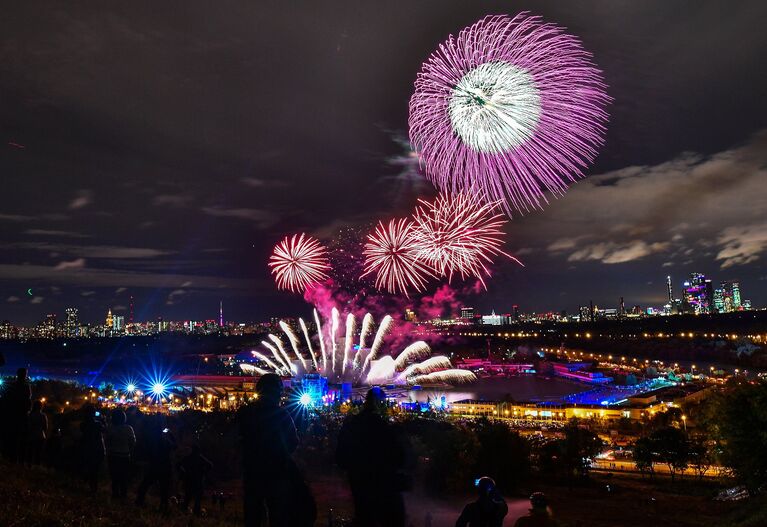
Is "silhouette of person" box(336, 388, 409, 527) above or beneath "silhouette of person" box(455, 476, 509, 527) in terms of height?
above

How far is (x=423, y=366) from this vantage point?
76062 millimetres

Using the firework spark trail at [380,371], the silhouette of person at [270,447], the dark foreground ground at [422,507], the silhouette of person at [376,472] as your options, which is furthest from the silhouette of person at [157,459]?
the firework spark trail at [380,371]

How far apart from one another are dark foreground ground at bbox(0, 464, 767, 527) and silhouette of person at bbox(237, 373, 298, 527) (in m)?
2.30

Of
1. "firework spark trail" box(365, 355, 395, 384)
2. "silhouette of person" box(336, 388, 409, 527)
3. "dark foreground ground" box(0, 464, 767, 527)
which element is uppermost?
"firework spark trail" box(365, 355, 395, 384)

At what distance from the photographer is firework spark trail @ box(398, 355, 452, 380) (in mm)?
44438

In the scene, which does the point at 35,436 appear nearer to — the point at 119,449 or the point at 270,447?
the point at 119,449

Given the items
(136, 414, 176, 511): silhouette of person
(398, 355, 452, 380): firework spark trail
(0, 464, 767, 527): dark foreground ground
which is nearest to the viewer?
(0, 464, 767, 527): dark foreground ground

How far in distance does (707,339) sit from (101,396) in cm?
11763

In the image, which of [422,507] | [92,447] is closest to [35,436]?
[92,447]

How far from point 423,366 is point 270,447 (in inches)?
2899

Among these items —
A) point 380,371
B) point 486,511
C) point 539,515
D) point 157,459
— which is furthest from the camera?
point 380,371

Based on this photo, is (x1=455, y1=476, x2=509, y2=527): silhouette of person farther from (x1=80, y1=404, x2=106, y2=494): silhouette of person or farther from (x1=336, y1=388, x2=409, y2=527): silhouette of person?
(x1=80, y1=404, x2=106, y2=494): silhouette of person

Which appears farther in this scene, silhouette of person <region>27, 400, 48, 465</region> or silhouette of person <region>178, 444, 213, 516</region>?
silhouette of person <region>27, 400, 48, 465</region>

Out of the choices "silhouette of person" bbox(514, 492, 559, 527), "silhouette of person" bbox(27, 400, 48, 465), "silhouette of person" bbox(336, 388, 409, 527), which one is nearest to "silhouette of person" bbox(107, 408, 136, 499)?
"silhouette of person" bbox(27, 400, 48, 465)
